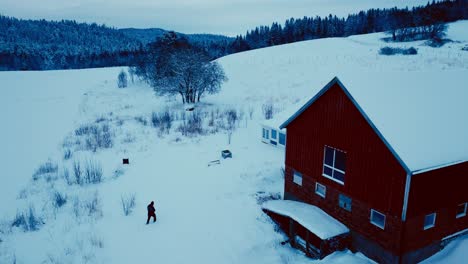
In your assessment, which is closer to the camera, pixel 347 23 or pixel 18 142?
pixel 18 142

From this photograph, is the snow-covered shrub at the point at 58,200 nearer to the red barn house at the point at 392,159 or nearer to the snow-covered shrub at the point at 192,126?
the red barn house at the point at 392,159

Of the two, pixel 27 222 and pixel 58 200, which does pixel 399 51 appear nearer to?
pixel 58 200

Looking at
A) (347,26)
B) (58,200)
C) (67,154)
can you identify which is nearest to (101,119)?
(67,154)

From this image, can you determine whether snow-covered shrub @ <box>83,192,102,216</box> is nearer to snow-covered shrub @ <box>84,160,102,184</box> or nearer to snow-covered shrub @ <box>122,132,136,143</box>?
snow-covered shrub @ <box>84,160,102,184</box>

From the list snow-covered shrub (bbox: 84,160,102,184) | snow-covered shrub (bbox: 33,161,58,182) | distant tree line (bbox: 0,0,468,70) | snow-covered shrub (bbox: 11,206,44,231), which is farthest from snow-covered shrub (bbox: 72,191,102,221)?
distant tree line (bbox: 0,0,468,70)

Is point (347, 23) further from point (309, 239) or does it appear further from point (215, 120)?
point (309, 239)

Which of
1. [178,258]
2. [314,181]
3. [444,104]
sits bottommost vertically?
[178,258]

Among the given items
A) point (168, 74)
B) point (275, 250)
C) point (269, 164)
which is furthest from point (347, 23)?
point (275, 250)
